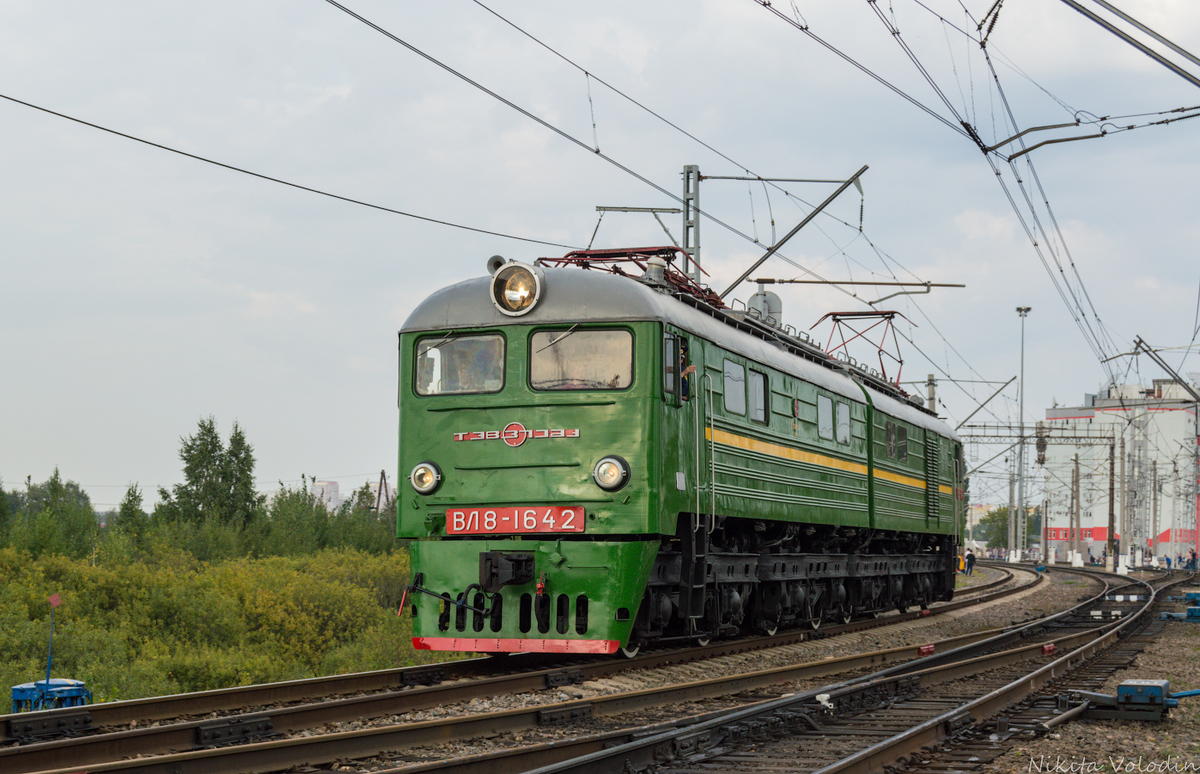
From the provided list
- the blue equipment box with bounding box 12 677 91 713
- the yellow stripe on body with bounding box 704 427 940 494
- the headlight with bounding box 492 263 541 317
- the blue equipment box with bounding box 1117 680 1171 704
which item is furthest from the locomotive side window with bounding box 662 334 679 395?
the blue equipment box with bounding box 12 677 91 713

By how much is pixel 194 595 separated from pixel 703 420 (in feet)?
32.4

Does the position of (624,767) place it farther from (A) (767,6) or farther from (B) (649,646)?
(A) (767,6)

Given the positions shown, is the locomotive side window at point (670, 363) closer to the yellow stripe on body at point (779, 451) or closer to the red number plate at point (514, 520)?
the yellow stripe on body at point (779, 451)

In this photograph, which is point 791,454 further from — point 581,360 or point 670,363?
point 581,360

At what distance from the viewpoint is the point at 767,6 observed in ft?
42.7

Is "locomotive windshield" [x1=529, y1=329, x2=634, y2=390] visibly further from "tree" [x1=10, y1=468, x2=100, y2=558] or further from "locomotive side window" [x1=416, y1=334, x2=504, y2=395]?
"tree" [x1=10, y1=468, x2=100, y2=558]

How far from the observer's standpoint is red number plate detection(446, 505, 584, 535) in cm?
1141

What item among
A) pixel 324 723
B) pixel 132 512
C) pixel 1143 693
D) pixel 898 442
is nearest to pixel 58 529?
pixel 132 512

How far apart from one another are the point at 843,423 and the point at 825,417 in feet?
3.19

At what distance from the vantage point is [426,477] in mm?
12008

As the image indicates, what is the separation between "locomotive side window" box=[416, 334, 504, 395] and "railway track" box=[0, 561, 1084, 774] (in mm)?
2855

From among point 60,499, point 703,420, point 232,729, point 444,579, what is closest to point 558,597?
point 444,579

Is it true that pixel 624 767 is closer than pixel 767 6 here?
Yes

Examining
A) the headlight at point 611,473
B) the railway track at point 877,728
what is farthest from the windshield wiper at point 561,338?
the railway track at point 877,728
